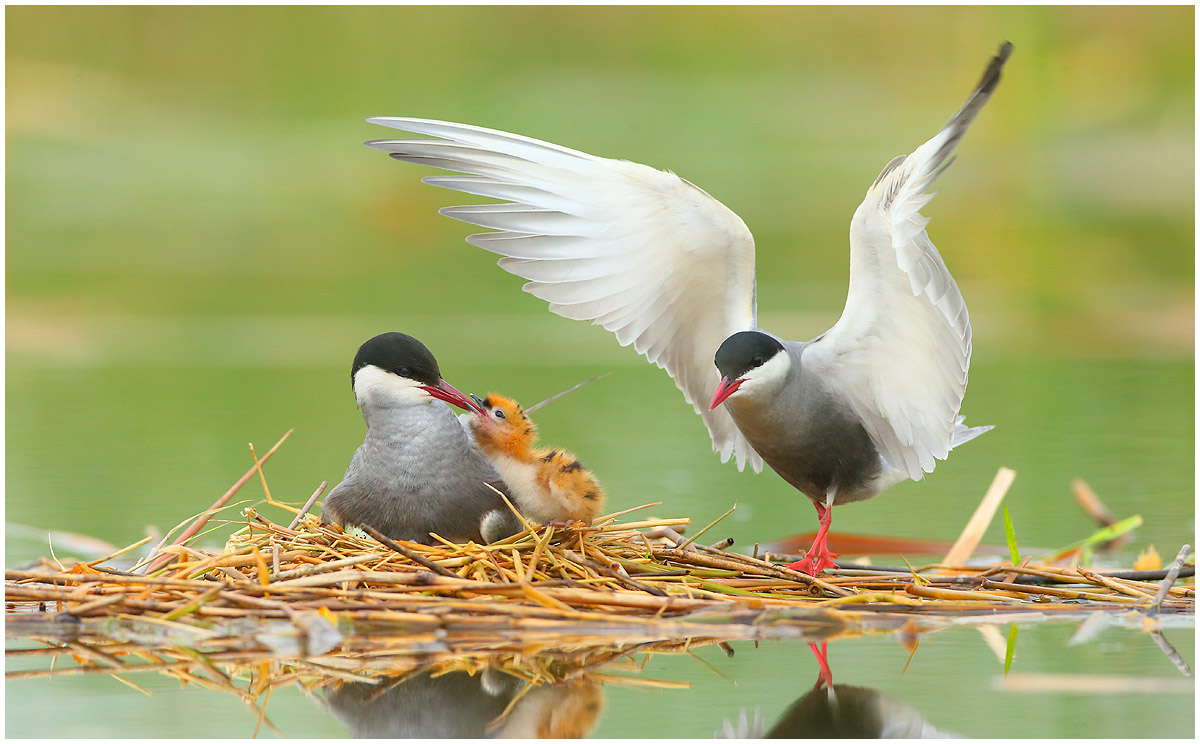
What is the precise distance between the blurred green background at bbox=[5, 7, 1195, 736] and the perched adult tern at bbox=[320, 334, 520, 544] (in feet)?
3.95

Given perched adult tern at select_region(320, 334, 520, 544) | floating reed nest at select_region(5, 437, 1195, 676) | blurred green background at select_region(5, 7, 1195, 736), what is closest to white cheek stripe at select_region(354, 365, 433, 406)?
perched adult tern at select_region(320, 334, 520, 544)

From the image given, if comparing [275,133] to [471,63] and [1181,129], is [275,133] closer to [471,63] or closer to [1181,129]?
[471,63]

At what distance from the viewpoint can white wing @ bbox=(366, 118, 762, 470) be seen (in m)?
4.88

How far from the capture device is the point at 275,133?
22.3m

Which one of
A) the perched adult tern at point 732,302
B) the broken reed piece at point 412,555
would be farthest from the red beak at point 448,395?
the broken reed piece at point 412,555

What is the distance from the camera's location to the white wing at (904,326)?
433 centimetres

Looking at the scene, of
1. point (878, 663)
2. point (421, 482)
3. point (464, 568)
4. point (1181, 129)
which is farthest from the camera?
point (1181, 129)

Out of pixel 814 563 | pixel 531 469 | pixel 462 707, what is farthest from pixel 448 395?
pixel 462 707

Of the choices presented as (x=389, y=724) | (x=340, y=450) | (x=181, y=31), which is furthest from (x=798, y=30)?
(x=389, y=724)

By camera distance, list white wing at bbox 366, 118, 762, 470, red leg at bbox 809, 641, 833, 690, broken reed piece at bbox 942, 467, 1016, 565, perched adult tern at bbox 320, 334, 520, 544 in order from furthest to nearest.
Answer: broken reed piece at bbox 942, 467, 1016, 565
white wing at bbox 366, 118, 762, 470
perched adult tern at bbox 320, 334, 520, 544
red leg at bbox 809, 641, 833, 690

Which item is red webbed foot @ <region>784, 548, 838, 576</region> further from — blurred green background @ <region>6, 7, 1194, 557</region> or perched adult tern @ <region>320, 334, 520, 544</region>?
blurred green background @ <region>6, 7, 1194, 557</region>

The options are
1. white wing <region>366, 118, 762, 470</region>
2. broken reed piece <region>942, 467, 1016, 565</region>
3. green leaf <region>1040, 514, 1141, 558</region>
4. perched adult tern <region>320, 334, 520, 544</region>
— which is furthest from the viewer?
broken reed piece <region>942, 467, 1016, 565</region>

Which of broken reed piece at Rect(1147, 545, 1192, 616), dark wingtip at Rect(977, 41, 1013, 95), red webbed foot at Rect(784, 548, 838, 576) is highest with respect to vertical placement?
dark wingtip at Rect(977, 41, 1013, 95)

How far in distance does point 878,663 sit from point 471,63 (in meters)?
18.0
